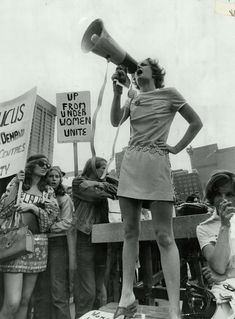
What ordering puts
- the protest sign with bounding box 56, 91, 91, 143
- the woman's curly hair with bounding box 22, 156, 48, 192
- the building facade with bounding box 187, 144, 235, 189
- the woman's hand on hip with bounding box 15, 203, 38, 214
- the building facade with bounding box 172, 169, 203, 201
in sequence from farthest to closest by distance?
the building facade with bounding box 172, 169, 203, 201 → the protest sign with bounding box 56, 91, 91, 143 → the building facade with bounding box 187, 144, 235, 189 → the woman's curly hair with bounding box 22, 156, 48, 192 → the woman's hand on hip with bounding box 15, 203, 38, 214

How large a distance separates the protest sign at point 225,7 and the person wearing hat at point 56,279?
222 cm

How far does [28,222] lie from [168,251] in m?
1.23

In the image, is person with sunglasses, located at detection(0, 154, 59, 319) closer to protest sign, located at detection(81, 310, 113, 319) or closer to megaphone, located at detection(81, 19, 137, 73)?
protest sign, located at detection(81, 310, 113, 319)

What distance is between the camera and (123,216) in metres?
1.87

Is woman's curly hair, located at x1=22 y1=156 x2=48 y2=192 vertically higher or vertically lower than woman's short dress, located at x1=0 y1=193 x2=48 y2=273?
higher

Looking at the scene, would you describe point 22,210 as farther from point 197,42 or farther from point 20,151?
A: point 197,42

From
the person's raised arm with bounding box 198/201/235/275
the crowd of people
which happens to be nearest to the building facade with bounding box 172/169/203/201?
the crowd of people

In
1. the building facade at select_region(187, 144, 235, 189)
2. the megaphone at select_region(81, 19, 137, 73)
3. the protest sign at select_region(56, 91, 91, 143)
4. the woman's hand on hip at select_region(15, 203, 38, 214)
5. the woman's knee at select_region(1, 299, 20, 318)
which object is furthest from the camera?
the protest sign at select_region(56, 91, 91, 143)

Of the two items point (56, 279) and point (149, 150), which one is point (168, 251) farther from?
point (56, 279)

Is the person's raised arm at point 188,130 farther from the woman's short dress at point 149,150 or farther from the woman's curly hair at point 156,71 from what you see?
the woman's curly hair at point 156,71

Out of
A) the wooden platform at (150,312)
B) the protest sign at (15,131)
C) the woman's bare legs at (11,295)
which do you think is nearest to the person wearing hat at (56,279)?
the woman's bare legs at (11,295)

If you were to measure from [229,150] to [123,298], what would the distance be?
1780 mm

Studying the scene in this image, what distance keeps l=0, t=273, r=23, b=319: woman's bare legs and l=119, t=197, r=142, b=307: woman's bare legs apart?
887mm

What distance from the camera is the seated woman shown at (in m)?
1.61
